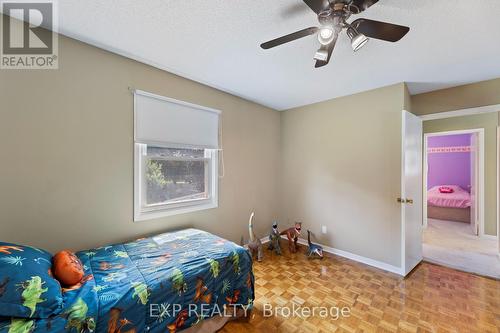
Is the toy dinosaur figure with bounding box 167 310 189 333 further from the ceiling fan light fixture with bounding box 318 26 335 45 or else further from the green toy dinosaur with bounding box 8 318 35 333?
the ceiling fan light fixture with bounding box 318 26 335 45

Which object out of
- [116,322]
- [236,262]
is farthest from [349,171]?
[116,322]

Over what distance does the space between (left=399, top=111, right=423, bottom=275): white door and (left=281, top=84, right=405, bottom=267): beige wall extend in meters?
0.08

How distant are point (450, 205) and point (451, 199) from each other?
0.50ft

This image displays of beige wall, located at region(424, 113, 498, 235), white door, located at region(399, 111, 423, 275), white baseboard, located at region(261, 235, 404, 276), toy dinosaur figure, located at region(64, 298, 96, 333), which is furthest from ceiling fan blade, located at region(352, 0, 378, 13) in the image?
beige wall, located at region(424, 113, 498, 235)

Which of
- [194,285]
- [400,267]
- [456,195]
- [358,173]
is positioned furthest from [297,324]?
[456,195]

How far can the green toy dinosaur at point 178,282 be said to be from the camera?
1.47m

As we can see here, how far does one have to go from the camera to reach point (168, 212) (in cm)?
242

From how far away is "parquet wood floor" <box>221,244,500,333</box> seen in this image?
1751 mm

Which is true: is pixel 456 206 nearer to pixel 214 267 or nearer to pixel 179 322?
pixel 214 267

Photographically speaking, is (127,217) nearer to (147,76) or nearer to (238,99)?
(147,76)

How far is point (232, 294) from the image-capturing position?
182 cm

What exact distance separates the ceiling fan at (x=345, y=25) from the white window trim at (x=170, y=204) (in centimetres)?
171

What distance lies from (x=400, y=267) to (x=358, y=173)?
4.22ft

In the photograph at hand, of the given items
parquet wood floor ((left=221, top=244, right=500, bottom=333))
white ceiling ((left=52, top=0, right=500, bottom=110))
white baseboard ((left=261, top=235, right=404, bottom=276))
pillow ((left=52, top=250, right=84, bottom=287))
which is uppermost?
white ceiling ((left=52, top=0, right=500, bottom=110))
